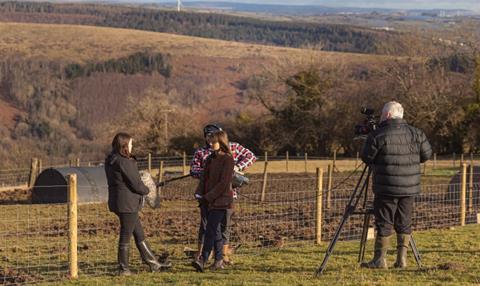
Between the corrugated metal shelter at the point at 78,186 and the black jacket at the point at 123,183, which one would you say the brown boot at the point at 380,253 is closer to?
the black jacket at the point at 123,183

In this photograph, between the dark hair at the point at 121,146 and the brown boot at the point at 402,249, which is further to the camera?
the brown boot at the point at 402,249

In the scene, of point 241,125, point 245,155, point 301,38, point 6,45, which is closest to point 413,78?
point 241,125

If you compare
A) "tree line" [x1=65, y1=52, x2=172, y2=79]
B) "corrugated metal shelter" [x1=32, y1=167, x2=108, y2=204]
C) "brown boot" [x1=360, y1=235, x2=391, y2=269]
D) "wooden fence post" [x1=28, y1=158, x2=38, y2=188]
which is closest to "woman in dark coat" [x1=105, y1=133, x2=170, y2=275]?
"brown boot" [x1=360, y1=235, x2=391, y2=269]

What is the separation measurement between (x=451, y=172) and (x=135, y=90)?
67519mm

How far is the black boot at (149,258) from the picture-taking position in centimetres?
997

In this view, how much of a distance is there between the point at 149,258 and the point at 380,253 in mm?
2810

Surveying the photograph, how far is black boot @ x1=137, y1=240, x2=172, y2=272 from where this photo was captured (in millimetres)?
9969

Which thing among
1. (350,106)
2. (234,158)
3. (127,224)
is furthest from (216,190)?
(350,106)

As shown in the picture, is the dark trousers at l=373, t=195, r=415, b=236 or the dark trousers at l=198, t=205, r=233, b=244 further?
the dark trousers at l=198, t=205, r=233, b=244

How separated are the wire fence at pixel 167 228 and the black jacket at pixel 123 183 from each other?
1122mm

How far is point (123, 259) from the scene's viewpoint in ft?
32.4

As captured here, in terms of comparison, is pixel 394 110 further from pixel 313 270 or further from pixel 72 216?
pixel 72 216

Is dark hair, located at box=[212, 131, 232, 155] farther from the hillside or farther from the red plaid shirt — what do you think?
the hillside

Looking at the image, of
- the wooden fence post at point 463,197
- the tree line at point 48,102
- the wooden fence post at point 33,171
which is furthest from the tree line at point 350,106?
the wooden fence post at point 463,197
